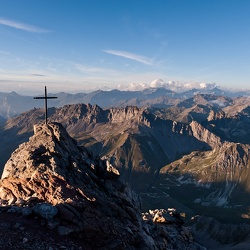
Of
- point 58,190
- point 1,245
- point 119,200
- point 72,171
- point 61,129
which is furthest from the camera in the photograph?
point 61,129

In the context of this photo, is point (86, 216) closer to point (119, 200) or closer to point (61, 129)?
point (119, 200)

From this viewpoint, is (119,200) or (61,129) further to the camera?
(61,129)

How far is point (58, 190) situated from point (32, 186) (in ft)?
15.3

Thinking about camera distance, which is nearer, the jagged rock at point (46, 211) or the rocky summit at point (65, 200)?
the rocky summit at point (65, 200)

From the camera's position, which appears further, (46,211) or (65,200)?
(65,200)

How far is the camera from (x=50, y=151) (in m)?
45.2

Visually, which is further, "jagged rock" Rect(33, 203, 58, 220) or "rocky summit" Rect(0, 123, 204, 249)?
"jagged rock" Rect(33, 203, 58, 220)

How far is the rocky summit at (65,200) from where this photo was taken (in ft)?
103

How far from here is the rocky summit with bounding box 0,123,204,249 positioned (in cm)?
3134

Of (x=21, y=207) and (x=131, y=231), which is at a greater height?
(x=21, y=207)

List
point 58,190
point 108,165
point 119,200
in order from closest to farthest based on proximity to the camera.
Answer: point 58,190 < point 119,200 < point 108,165

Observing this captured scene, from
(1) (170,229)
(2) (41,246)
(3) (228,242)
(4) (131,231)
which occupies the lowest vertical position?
(3) (228,242)

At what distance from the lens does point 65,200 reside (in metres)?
36.2

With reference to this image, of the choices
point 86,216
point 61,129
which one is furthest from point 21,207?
point 61,129
